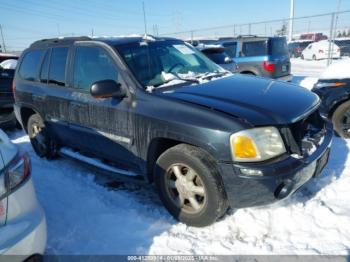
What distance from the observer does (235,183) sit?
277 cm

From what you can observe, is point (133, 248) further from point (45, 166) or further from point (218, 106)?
point (45, 166)

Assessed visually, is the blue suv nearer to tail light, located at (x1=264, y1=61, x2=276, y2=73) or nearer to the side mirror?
tail light, located at (x1=264, y1=61, x2=276, y2=73)

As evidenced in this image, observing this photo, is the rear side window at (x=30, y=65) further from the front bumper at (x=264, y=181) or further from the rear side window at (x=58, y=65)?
the front bumper at (x=264, y=181)

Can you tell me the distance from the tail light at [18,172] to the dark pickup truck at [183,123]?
43.5 inches

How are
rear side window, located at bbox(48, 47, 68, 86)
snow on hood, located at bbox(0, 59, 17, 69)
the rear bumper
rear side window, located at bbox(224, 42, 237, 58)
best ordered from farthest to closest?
rear side window, located at bbox(224, 42, 237, 58), snow on hood, located at bbox(0, 59, 17, 69), rear side window, located at bbox(48, 47, 68, 86), the rear bumper

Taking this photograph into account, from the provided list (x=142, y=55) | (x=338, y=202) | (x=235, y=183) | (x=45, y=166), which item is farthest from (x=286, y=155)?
(x=45, y=166)

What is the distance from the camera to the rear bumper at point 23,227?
82.0 inches

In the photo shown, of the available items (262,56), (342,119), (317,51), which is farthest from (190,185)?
(317,51)

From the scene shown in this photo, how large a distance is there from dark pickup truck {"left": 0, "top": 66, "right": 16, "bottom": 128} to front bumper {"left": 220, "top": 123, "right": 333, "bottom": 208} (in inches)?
220

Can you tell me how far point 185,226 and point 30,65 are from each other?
3725mm

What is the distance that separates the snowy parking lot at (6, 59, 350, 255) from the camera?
2930 millimetres

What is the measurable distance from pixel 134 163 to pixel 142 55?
4.12ft

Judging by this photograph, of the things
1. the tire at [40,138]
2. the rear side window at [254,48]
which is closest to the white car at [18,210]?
the tire at [40,138]

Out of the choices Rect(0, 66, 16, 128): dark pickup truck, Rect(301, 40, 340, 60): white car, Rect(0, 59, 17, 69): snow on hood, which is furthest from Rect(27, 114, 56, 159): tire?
Rect(301, 40, 340, 60): white car
